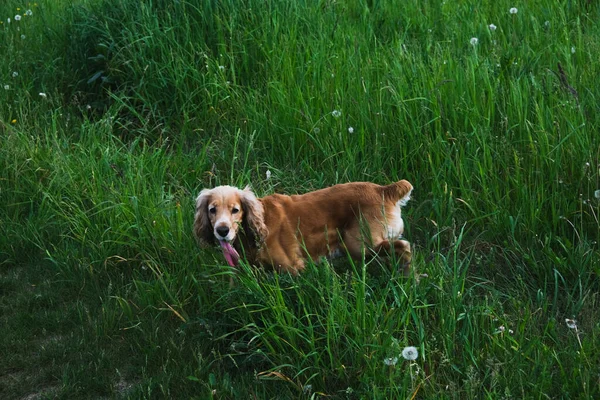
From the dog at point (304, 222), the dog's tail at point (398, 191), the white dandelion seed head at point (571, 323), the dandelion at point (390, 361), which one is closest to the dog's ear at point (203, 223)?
the dog at point (304, 222)

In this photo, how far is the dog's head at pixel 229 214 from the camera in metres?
4.09

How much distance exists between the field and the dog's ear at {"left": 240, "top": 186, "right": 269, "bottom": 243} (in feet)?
0.72

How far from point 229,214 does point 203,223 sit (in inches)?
7.7

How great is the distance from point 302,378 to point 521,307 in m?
1.13

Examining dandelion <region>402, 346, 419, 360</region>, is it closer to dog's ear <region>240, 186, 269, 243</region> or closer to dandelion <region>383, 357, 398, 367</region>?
dandelion <region>383, 357, 398, 367</region>

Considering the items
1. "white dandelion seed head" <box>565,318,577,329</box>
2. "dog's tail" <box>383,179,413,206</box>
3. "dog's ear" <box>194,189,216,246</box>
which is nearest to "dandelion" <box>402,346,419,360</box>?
"white dandelion seed head" <box>565,318,577,329</box>

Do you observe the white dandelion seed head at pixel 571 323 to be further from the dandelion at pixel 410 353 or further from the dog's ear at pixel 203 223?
the dog's ear at pixel 203 223

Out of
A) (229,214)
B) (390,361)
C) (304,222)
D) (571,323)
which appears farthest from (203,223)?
(571,323)

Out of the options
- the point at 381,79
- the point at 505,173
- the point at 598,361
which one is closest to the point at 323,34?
the point at 381,79

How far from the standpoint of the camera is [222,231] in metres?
3.98

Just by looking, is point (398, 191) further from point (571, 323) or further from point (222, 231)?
point (571, 323)

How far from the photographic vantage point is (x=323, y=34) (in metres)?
6.40

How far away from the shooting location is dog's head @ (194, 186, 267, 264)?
4.09m

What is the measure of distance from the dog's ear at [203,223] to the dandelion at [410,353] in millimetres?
1336
